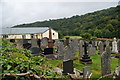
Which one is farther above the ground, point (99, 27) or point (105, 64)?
point (99, 27)

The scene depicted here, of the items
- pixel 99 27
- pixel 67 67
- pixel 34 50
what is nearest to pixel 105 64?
pixel 67 67

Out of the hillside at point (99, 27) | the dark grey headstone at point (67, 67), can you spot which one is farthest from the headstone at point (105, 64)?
the hillside at point (99, 27)

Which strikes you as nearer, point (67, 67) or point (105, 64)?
point (67, 67)

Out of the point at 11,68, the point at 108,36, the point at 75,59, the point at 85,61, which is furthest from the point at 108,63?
the point at 108,36

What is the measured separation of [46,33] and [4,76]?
3603cm

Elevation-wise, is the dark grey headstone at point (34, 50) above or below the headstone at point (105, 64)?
above

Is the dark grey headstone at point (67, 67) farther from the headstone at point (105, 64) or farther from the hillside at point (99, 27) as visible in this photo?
the hillside at point (99, 27)

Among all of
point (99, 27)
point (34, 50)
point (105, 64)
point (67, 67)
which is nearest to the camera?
point (67, 67)

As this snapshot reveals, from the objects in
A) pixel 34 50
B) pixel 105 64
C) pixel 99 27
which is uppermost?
pixel 99 27

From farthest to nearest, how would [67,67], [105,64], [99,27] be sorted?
[99,27] → [105,64] → [67,67]

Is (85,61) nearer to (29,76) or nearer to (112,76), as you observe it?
(112,76)

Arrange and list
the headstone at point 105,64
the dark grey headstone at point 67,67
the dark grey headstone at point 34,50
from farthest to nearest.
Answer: the dark grey headstone at point 34,50
the headstone at point 105,64
the dark grey headstone at point 67,67

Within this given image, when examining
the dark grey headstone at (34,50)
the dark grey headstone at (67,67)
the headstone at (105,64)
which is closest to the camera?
the dark grey headstone at (67,67)

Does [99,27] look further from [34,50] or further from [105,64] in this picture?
[105,64]
